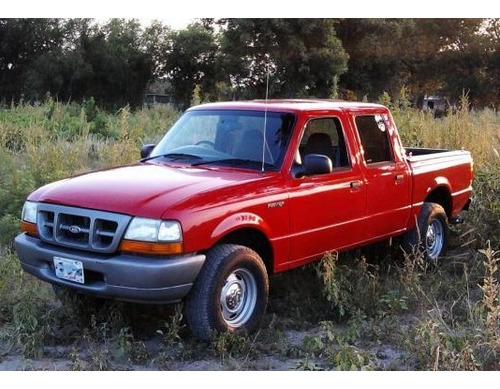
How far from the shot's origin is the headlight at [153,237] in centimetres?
436

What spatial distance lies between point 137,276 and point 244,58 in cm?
1486

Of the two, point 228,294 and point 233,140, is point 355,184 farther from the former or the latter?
point 228,294

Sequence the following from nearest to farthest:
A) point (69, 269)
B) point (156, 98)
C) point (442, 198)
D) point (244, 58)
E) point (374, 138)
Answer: point (69, 269) → point (374, 138) → point (442, 198) → point (244, 58) → point (156, 98)

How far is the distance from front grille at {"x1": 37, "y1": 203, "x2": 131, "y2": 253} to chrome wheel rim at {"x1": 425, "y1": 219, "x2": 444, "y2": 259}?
407 cm

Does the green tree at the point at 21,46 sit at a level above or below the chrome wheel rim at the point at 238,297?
above

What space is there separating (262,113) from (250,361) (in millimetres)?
2261

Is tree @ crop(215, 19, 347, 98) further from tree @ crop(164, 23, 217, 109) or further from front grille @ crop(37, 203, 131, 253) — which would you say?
front grille @ crop(37, 203, 131, 253)

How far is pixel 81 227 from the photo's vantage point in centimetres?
462

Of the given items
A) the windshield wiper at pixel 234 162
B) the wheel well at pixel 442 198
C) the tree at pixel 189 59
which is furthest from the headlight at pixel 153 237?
the tree at pixel 189 59

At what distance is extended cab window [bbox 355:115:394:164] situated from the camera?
6398mm

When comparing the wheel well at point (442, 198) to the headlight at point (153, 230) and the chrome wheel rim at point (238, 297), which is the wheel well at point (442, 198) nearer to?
the chrome wheel rim at point (238, 297)

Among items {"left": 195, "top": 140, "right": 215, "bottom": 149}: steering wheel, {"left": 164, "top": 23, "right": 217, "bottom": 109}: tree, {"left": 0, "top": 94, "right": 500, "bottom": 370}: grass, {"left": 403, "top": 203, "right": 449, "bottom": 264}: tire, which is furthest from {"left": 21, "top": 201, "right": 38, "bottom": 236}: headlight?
{"left": 164, "top": 23, "right": 217, "bottom": 109}: tree

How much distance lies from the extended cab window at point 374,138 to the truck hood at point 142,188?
161 centimetres

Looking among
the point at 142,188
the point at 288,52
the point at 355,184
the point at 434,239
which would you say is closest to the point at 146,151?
the point at 142,188
